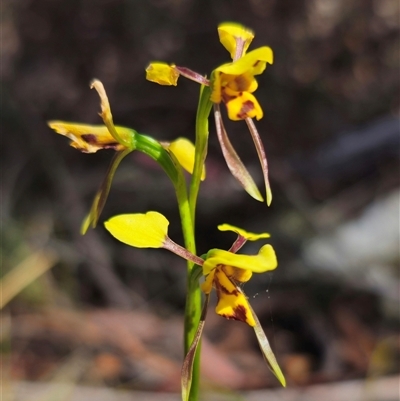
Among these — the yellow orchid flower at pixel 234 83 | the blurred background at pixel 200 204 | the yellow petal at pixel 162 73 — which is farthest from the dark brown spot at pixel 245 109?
the blurred background at pixel 200 204

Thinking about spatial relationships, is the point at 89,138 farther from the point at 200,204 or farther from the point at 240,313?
the point at 200,204

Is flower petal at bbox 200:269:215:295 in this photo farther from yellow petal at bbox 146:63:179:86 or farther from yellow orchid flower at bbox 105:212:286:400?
yellow petal at bbox 146:63:179:86

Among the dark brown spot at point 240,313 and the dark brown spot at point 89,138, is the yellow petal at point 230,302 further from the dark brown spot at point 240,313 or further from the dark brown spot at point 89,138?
the dark brown spot at point 89,138

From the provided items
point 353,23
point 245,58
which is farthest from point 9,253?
point 353,23

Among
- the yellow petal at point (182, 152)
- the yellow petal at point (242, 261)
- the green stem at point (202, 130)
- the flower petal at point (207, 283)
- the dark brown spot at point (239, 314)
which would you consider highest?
the green stem at point (202, 130)

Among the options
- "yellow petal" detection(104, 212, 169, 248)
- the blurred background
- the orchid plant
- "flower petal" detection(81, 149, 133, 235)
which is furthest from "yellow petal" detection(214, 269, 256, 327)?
the blurred background

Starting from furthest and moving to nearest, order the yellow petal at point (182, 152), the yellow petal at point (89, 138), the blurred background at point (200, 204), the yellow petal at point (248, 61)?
the blurred background at point (200, 204) < the yellow petal at point (182, 152) < the yellow petal at point (89, 138) < the yellow petal at point (248, 61)

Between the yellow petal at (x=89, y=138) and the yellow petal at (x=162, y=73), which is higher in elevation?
the yellow petal at (x=162, y=73)
